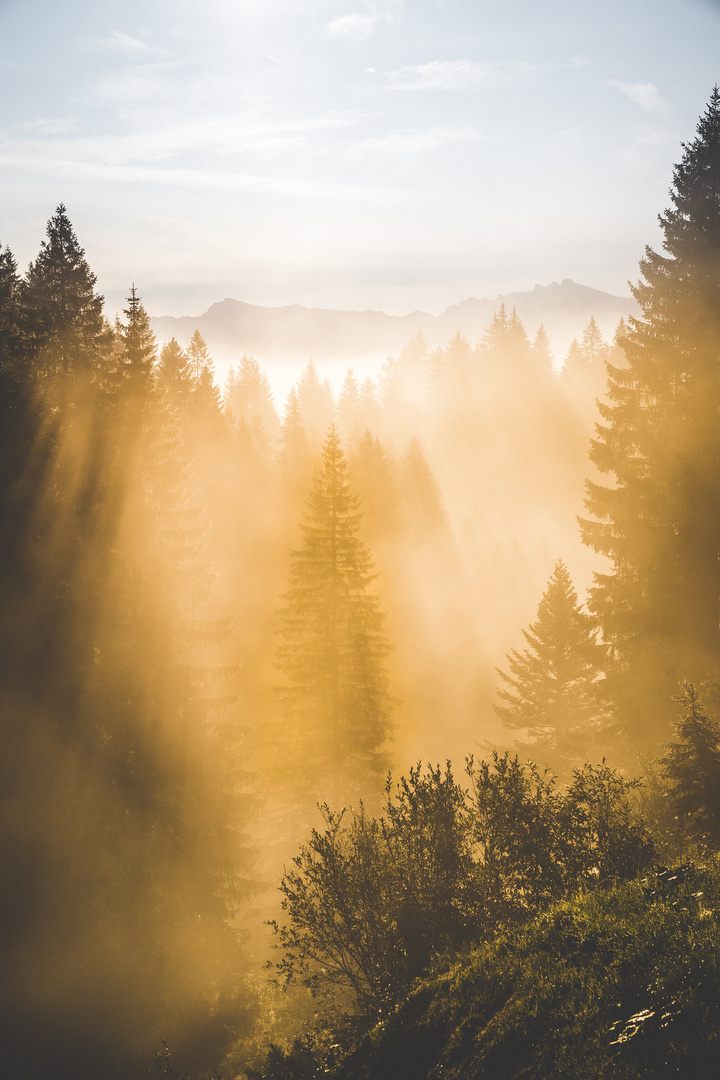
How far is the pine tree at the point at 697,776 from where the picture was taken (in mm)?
9930

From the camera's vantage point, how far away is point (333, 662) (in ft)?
75.9

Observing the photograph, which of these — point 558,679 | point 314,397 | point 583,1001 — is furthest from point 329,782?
point 314,397

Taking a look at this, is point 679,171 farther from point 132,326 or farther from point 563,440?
point 563,440

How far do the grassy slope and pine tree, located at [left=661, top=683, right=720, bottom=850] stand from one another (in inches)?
140

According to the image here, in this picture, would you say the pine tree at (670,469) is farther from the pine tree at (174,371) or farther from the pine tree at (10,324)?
the pine tree at (174,371)

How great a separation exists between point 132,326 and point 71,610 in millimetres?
13292

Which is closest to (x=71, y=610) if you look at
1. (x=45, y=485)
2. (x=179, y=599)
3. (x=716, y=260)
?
(x=45, y=485)

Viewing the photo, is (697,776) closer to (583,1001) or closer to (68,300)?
(583,1001)

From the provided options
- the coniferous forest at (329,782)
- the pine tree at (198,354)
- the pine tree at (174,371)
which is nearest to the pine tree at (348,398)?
the pine tree at (198,354)

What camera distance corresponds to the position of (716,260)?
1602cm

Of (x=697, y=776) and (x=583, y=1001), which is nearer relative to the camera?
(x=583, y=1001)

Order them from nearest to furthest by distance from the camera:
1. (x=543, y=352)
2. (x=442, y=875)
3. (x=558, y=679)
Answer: (x=442, y=875) < (x=558, y=679) < (x=543, y=352)

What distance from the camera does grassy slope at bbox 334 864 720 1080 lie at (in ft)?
14.8

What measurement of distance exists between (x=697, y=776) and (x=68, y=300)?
79.4 feet
